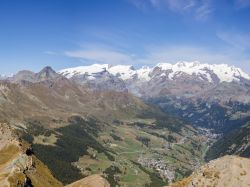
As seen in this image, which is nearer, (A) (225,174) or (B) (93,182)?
(A) (225,174)

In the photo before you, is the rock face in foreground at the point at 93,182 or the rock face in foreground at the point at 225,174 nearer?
the rock face in foreground at the point at 225,174

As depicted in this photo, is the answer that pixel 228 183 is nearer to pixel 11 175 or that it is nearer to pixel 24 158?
pixel 11 175

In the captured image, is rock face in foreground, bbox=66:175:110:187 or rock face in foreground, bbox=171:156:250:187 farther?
rock face in foreground, bbox=66:175:110:187

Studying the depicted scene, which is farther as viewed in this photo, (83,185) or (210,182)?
(83,185)

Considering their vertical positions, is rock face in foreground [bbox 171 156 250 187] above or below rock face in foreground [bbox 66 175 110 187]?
above

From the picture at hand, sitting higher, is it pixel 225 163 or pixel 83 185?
pixel 225 163

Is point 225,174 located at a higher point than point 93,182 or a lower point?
higher

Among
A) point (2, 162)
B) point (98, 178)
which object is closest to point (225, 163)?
point (98, 178)

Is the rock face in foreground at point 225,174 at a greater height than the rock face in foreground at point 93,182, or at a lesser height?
greater
